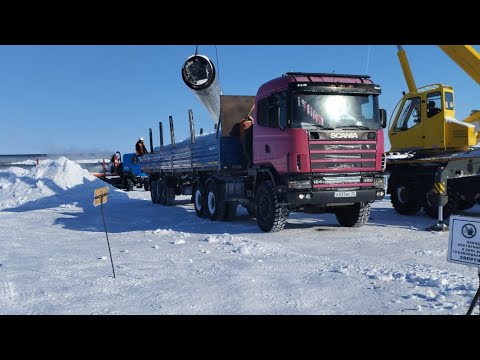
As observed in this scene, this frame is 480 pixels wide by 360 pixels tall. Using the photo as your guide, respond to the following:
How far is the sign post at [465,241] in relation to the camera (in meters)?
3.30

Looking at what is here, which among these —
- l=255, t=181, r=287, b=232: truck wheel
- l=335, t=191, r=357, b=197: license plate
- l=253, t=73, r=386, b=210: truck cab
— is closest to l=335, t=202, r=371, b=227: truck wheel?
l=253, t=73, r=386, b=210: truck cab

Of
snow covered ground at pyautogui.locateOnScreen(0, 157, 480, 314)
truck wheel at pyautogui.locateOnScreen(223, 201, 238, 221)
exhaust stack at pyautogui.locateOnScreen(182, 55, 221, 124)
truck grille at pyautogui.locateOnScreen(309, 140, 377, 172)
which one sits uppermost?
exhaust stack at pyautogui.locateOnScreen(182, 55, 221, 124)

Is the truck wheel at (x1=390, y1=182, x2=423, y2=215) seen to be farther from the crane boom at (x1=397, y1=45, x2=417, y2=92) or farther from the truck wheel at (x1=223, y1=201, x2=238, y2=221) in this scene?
the truck wheel at (x1=223, y1=201, x2=238, y2=221)

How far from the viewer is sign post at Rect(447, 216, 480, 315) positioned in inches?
130

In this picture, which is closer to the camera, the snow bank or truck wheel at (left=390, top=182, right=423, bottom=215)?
truck wheel at (left=390, top=182, right=423, bottom=215)

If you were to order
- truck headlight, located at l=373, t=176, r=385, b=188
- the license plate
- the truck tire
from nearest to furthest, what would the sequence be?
the license plate, truck headlight, located at l=373, t=176, r=385, b=188, the truck tire

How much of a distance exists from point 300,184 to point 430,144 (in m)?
5.08

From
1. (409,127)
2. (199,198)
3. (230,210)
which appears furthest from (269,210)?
(409,127)

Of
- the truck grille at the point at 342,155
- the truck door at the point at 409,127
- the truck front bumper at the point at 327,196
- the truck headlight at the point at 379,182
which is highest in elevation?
the truck door at the point at 409,127

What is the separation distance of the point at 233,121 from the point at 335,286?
22.7 ft

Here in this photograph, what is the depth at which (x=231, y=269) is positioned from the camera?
616 centimetres

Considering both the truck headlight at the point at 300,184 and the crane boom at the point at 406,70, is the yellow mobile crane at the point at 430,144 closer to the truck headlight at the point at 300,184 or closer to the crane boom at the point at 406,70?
the crane boom at the point at 406,70

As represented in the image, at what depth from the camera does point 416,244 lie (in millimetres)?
7910

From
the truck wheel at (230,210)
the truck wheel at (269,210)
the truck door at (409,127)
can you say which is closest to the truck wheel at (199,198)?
the truck wheel at (230,210)
